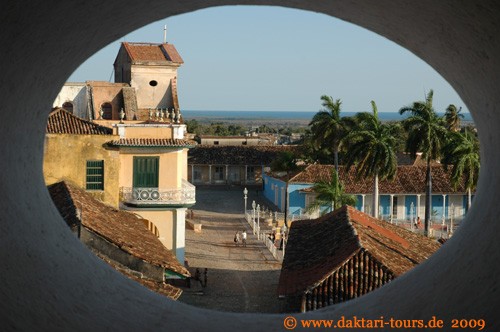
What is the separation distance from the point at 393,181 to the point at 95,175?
84.3 ft

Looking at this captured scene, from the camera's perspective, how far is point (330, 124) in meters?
42.1

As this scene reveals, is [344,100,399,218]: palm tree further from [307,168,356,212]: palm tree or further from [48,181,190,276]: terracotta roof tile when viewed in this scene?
[48,181,190,276]: terracotta roof tile

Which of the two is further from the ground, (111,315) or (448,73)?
(448,73)

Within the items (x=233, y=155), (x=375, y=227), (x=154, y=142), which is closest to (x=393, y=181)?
(x=233, y=155)

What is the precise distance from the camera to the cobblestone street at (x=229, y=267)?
23.2 m

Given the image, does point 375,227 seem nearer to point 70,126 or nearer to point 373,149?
point 70,126

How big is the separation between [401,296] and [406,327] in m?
0.48

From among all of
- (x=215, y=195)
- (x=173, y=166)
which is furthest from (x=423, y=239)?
(x=215, y=195)

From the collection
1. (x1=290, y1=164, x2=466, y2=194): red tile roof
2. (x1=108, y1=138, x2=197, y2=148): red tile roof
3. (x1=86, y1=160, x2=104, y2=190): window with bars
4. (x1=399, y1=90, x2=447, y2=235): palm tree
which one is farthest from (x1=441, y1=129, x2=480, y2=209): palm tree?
(x1=86, y1=160, x2=104, y2=190): window with bars

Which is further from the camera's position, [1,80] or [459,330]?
[459,330]

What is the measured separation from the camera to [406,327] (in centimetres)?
536

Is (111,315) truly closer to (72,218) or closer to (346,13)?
(346,13)

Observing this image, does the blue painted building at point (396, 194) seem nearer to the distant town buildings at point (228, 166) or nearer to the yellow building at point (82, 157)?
the distant town buildings at point (228, 166)

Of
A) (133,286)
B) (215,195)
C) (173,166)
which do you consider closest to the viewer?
(133,286)
